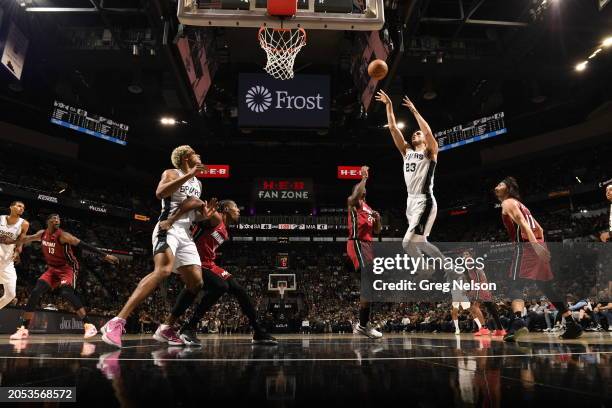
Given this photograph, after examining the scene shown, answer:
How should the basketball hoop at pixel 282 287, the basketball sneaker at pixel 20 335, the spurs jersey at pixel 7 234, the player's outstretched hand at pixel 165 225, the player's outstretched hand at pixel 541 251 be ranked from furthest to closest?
the basketball hoop at pixel 282 287 → the spurs jersey at pixel 7 234 → the basketball sneaker at pixel 20 335 → the player's outstretched hand at pixel 541 251 → the player's outstretched hand at pixel 165 225

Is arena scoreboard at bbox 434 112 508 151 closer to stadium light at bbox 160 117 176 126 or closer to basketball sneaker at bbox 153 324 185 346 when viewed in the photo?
stadium light at bbox 160 117 176 126

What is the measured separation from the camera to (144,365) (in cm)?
239

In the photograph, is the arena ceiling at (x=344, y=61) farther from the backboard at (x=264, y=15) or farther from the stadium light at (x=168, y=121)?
the backboard at (x=264, y=15)

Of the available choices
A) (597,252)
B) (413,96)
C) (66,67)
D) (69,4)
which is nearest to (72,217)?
(66,67)

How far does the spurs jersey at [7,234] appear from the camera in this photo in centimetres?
695

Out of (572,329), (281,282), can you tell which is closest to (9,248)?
(572,329)

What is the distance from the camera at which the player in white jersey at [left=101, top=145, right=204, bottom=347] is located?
143 inches

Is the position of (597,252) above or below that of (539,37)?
below

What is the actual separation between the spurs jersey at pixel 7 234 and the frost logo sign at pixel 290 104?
23.8ft

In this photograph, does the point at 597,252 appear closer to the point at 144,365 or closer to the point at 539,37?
the point at 539,37

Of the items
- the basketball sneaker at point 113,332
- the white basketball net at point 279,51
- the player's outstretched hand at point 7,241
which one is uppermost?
the white basketball net at point 279,51

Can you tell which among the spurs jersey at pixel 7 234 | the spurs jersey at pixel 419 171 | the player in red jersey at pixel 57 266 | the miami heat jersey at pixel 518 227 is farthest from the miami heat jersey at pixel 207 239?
the spurs jersey at pixel 7 234

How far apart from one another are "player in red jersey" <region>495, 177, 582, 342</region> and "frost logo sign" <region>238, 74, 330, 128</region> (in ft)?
27.9

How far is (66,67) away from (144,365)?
13833 mm
